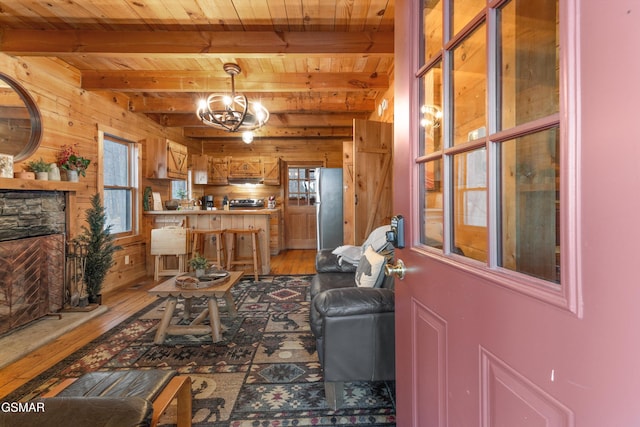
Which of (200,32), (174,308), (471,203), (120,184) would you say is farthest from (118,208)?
(471,203)

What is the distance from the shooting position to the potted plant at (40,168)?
277 cm

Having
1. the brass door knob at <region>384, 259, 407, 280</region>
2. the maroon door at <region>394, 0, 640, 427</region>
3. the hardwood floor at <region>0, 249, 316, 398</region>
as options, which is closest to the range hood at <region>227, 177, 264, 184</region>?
the hardwood floor at <region>0, 249, 316, 398</region>

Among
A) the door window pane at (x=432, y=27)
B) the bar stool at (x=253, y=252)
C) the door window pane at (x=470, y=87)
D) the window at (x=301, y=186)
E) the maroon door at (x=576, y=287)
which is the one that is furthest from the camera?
the window at (x=301, y=186)

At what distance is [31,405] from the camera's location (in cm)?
93

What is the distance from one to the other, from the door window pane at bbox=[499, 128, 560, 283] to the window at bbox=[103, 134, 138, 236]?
4.65 meters

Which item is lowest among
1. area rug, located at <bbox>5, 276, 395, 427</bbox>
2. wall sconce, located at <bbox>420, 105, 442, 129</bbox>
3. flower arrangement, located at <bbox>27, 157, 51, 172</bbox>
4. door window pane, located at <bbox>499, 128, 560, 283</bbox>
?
area rug, located at <bbox>5, 276, 395, 427</bbox>

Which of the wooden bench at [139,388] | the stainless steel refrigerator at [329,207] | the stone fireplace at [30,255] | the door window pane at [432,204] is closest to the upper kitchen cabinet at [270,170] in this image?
the stainless steel refrigerator at [329,207]

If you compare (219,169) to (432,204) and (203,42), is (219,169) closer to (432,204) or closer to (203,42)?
(203,42)

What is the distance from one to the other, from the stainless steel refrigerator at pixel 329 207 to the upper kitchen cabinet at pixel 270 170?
5.96 feet

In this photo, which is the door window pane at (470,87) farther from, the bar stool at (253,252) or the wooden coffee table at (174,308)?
the bar stool at (253,252)

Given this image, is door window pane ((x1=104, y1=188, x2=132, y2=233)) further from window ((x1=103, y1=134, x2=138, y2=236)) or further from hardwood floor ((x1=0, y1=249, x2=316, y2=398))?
hardwood floor ((x1=0, y1=249, x2=316, y2=398))

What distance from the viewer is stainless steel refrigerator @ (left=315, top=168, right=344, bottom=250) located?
5254mm

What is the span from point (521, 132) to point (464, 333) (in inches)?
19.0

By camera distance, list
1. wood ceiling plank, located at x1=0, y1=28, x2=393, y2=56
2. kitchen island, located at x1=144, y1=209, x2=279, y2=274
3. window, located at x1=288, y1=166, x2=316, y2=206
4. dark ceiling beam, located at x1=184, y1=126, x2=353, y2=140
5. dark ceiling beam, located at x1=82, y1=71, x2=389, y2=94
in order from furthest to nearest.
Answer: window, located at x1=288, y1=166, x2=316, y2=206 → dark ceiling beam, located at x1=184, y1=126, x2=353, y2=140 → kitchen island, located at x1=144, y1=209, x2=279, y2=274 → dark ceiling beam, located at x1=82, y1=71, x2=389, y2=94 → wood ceiling plank, located at x1=0, y1=28, x2=393, y2=56
